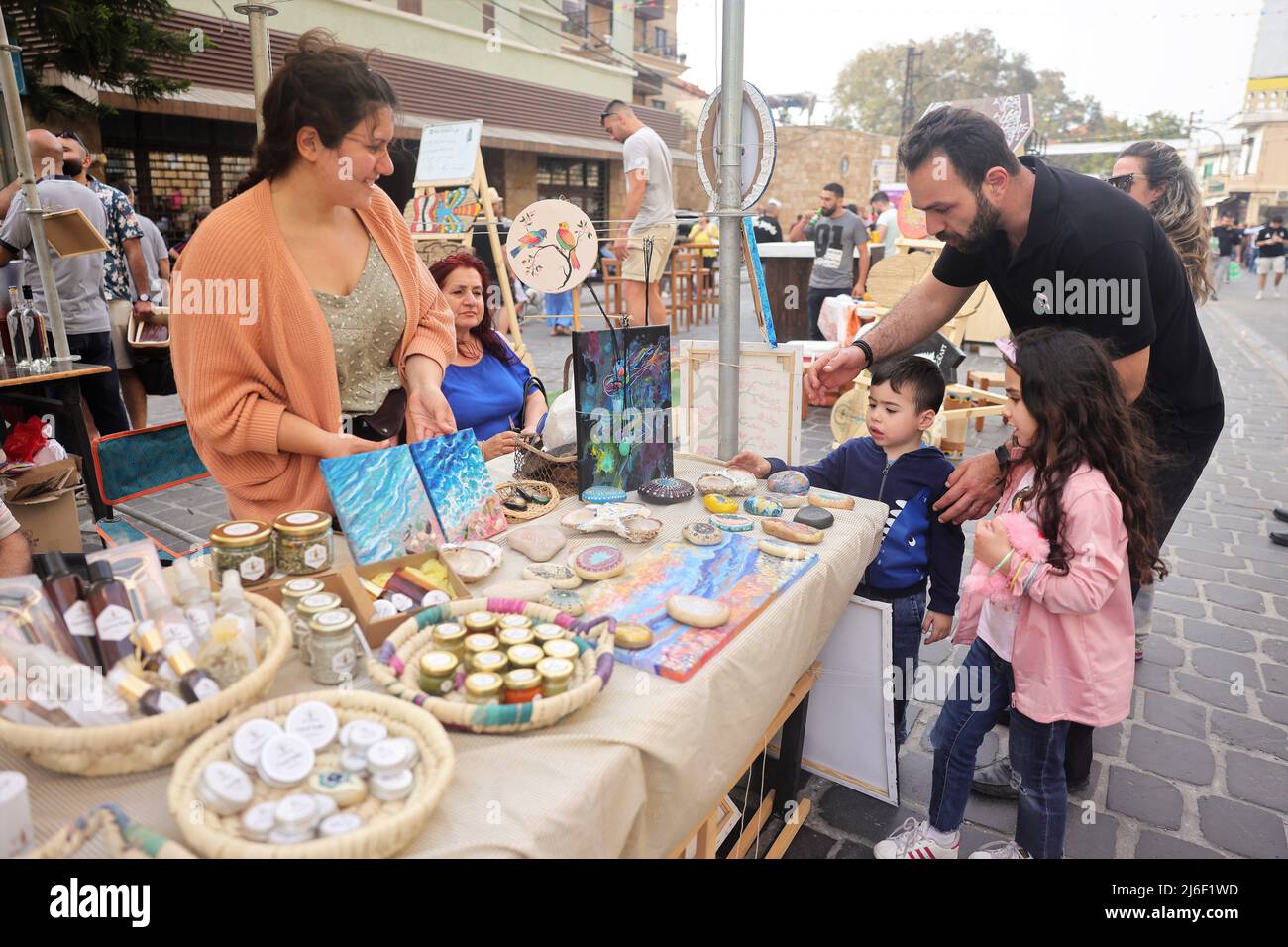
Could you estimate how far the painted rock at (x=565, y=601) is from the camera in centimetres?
150

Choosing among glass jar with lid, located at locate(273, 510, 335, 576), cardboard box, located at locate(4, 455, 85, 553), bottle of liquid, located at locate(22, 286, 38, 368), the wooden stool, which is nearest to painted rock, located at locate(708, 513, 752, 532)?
glass jar with lid, located at locate(273, 510, 335, 576)

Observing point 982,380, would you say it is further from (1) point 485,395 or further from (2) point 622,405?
(2) point 622,405

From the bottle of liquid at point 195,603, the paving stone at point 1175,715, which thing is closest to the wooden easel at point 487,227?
the paving stone at point 1175,715

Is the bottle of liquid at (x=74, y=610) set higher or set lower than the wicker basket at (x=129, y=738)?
higher

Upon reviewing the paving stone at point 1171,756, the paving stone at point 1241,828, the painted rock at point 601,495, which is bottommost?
the paving stone at point 1241,828

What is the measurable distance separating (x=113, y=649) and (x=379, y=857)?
0.52m

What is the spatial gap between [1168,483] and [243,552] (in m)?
2.46

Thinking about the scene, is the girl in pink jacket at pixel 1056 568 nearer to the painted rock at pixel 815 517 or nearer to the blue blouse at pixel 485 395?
the painted rock at pixel 815 517

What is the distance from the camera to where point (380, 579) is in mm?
1518

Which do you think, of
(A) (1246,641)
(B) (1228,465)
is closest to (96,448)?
(A) (1246,641)

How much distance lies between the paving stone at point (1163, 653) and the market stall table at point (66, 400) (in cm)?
489

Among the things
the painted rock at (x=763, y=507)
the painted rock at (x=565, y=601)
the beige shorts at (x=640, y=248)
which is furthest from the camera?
the beige shorts at (x=640, y=248)

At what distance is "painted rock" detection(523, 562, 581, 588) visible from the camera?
1.65 m
